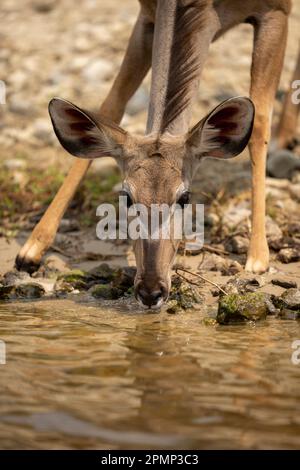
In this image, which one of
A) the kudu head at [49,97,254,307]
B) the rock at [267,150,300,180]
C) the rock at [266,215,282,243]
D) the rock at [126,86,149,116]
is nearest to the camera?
the kudu head at [49,97,254,307]

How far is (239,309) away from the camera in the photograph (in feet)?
22.2

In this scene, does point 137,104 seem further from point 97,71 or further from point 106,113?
point 106,113

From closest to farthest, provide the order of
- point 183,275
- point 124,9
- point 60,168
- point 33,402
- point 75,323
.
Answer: point 33,402 < point 75,323 < point 183,275 < point 60,168 < point 124,9

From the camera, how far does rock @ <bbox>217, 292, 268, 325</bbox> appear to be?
675 cm

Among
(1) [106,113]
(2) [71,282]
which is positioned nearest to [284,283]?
(2) [71,282]

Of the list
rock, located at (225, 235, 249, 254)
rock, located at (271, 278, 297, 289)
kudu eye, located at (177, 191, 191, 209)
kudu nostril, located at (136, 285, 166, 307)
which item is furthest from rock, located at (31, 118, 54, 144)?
kudu nostril, located at (136, 285, 166, 307)

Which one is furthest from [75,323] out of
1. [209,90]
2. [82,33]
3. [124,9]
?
[124,9]

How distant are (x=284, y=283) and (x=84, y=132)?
194 centimetres

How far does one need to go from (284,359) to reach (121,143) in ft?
7.51

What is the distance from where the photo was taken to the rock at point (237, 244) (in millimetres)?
8672

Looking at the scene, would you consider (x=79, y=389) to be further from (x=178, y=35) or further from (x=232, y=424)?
(x=178, y=35)

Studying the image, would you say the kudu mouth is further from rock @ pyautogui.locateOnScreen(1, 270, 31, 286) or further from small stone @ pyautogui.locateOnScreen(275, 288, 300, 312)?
rock @ pyautogui.locateOnScreen(1, 270, 31, 286)

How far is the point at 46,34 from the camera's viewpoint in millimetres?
15438

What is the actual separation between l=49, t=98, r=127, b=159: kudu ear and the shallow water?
125cm
